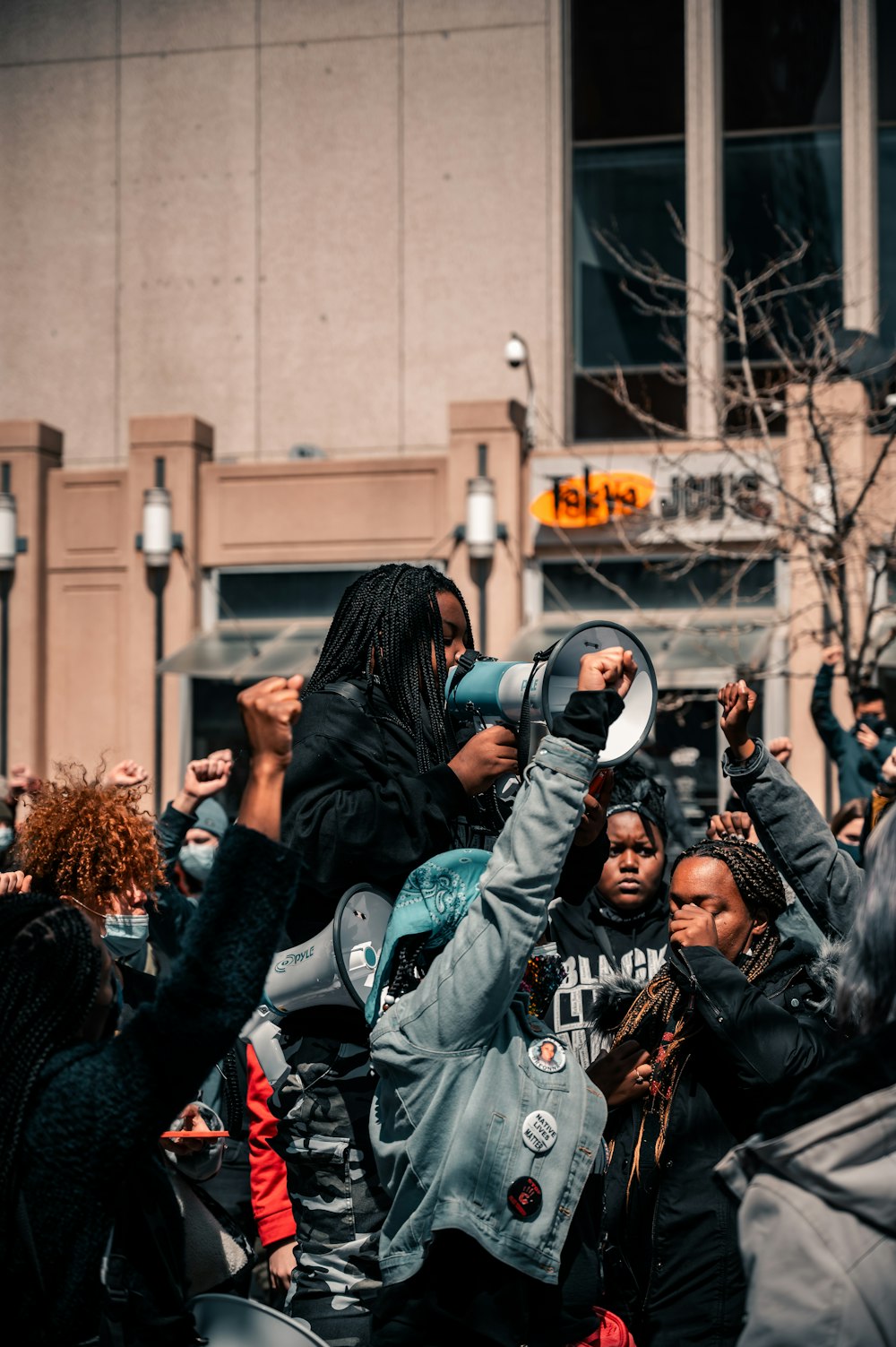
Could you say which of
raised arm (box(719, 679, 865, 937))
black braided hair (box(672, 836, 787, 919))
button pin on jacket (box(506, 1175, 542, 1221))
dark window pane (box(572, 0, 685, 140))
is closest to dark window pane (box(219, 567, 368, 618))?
dark window pane (box(572, 0, 685, 140))

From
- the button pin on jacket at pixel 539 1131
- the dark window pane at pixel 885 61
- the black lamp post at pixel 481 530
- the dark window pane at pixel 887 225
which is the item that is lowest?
the button pin on jacket at pixel 539 1131

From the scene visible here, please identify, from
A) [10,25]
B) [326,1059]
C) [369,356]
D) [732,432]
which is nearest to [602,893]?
[326,1059]

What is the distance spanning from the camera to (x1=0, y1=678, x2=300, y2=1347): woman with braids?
207 centimetres

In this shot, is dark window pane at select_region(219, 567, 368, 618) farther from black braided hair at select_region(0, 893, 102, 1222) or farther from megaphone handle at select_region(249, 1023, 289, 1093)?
black braided hair at select_region(0, 893, 102, 1222)

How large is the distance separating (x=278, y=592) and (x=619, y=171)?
6148 millimetres

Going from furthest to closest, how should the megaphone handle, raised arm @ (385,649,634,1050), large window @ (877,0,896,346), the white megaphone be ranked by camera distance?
large window @ (877,0,896,346) < the megaphone handle < the white megaphone < raised arm @ (385,649,634,1050)

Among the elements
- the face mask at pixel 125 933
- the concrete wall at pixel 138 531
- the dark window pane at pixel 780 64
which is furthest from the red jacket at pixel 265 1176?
the dark window pane at pixel 780 64

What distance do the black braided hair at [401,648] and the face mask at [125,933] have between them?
1.36 m

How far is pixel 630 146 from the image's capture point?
1702cm

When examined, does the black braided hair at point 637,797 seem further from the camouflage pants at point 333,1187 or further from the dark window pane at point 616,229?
the dark window pane at point 616,229

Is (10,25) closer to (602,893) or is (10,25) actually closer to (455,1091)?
(602,893)

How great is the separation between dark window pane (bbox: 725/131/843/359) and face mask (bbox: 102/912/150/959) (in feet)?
43.8

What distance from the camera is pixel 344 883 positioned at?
2.86m

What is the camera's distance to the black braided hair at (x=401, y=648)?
3.09 metres
